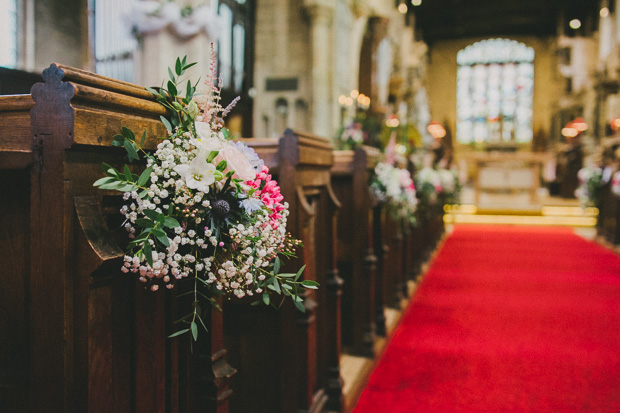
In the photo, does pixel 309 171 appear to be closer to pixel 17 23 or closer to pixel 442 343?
pixel 442 343

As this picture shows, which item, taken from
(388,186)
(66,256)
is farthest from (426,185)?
(66,256)

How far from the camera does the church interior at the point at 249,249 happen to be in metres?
0.98

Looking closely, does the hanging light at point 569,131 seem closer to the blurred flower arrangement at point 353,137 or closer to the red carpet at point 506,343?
the red carpet at point 506,343

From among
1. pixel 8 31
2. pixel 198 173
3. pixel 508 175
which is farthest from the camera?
pixel 508 175

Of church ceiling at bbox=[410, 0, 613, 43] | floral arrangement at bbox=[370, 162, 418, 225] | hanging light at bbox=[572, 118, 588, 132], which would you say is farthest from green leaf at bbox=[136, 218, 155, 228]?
hanging light at bbox=[572, 118, 588, 132]

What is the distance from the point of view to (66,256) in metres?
0.96

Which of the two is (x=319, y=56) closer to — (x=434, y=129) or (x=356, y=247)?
(x=356, y=247)

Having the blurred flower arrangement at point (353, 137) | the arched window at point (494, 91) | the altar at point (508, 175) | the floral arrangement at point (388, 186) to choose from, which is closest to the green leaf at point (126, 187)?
the floral arrangement at point (388, 186)

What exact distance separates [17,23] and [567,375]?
4.92m

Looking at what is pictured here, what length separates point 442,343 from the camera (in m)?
3.05

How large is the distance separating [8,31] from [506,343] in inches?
180

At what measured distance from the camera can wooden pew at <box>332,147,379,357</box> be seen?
9.39 feet

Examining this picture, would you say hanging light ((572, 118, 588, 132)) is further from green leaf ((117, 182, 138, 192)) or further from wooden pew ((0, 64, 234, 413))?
green leaf ((117, 182, 138, 192))

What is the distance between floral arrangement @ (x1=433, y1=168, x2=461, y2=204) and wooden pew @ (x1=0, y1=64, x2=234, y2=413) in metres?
6.35
